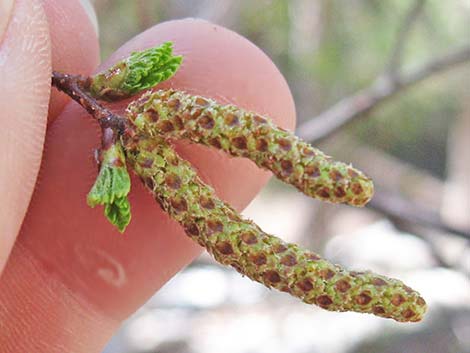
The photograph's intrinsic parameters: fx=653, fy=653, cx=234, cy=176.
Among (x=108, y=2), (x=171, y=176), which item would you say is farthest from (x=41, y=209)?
(x=108, y=2)

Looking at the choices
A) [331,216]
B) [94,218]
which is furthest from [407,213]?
[331,216]

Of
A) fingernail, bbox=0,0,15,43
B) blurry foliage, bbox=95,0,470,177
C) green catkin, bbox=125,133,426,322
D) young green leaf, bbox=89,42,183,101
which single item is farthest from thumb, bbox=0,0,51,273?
blurry foliage, bbox=95,0,470,177

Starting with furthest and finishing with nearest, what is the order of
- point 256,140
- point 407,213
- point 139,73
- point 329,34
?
point 329,34
point 407,213
point 139,73
point 256,140

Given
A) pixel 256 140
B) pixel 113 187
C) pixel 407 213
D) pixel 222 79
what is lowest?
pixel 113 187

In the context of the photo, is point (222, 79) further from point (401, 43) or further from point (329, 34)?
point (329, 34)

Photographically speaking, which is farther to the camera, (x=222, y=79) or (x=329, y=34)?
(x=329, y=34)

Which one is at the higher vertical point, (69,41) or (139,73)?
(69,41)

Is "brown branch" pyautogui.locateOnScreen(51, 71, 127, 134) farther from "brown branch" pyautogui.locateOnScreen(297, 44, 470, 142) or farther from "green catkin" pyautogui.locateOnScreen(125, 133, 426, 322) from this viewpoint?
"brown branch" pyautogui.locateOnScreen(297, 44, 470, 142)

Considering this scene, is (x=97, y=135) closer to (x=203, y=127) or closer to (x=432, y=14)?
(x=203, y=127)

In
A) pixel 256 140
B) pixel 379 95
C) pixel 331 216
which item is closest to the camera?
pixel 256 140
